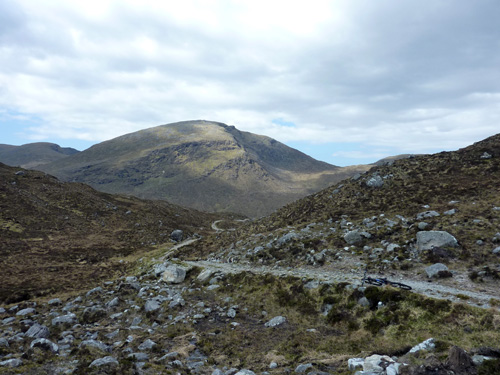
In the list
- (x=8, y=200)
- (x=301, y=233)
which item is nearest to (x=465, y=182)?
(x=301, y=233)

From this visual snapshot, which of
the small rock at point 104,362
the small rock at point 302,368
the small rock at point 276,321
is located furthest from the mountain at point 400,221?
the small rock at point 104,362

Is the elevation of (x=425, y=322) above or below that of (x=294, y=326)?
above

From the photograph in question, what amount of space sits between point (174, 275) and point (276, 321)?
15726 mm

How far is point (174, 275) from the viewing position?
99.9 feet

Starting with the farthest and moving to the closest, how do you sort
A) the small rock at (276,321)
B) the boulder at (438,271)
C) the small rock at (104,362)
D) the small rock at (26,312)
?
the small rock at (26,312), the boulder at (438,271), the small rock at (276,321), the small rock at (104,362)

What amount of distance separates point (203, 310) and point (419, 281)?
17381 mm

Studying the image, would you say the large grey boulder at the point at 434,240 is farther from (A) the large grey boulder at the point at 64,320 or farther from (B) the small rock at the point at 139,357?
(A) the large grey boulder at the point at 64,320

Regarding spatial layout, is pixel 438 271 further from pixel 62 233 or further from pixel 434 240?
pixel 62 233

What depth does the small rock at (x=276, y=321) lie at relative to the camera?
18.7m

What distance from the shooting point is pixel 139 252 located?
2352 inches

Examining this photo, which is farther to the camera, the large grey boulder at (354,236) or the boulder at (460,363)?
the large grey boulder at (354,236)

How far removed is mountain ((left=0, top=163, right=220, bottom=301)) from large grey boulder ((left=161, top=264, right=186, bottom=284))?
48.8ft

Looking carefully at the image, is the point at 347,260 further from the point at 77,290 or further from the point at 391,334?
the point at 77,290

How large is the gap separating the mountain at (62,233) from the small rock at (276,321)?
30.3 m
